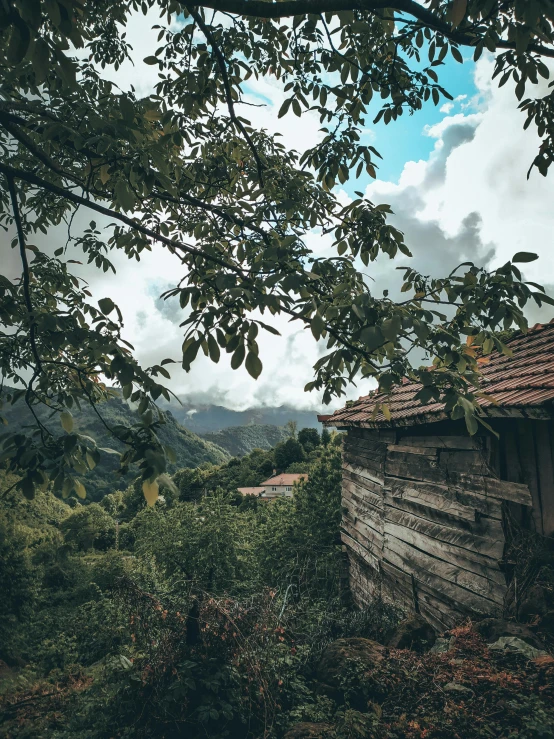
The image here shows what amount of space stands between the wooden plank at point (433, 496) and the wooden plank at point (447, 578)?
61 cm

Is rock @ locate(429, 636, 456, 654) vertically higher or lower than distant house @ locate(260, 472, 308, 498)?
higher

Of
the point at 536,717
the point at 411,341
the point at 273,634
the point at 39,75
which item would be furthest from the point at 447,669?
the point at 39,75

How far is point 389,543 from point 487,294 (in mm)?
4742

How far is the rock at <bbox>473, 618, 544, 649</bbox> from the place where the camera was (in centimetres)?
322

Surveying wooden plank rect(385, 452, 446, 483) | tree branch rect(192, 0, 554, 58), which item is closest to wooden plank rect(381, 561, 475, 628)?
wooden plank rect(385, 452, 446, 483)

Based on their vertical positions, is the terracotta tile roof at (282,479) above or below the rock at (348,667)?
below

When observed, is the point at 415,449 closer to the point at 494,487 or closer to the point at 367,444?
the point at 494,487

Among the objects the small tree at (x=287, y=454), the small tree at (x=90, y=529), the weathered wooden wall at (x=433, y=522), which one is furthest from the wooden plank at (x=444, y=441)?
the small tree at (x=287, y=454)

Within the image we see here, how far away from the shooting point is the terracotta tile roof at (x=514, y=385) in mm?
3295

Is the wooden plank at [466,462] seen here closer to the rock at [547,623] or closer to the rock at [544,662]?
the rock at [547,623]

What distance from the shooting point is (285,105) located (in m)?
3.16

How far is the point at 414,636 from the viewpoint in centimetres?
419

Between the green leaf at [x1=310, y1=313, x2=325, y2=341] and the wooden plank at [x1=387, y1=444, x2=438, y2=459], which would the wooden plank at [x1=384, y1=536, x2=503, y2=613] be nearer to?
the wooden plank at [x1=387, y1=444, x2=438, y2=459]

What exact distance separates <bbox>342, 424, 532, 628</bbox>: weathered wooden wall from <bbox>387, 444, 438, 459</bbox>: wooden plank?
0.01m
